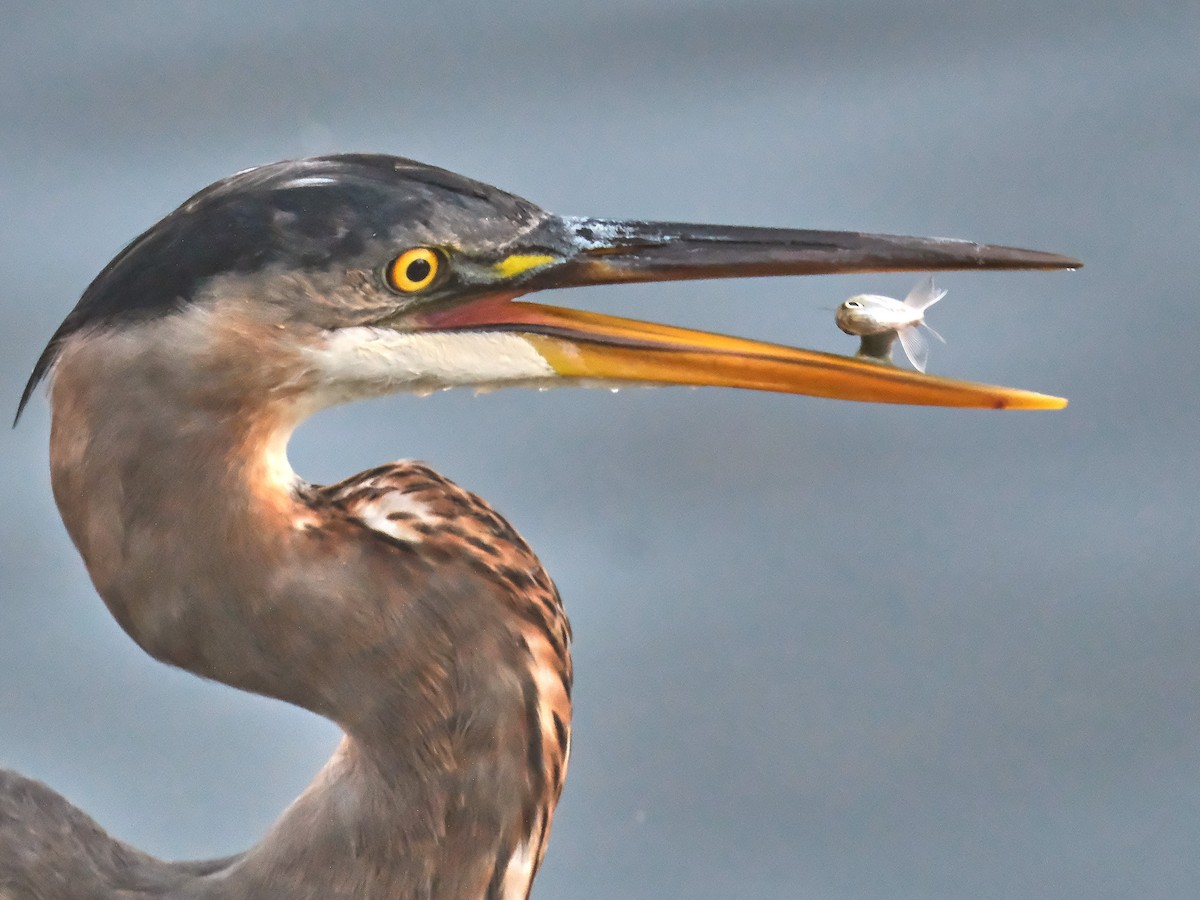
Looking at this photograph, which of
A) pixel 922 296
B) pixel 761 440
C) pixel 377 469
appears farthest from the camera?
pixel 761 440

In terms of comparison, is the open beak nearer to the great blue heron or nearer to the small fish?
the great blue heron


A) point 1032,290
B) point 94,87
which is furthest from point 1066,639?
point 94,87

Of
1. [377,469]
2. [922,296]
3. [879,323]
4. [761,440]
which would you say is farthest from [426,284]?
[761,440]

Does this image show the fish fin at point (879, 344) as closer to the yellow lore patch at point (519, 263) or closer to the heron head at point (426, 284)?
the heron head at point (426, 284)

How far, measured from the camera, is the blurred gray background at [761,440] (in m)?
2.81

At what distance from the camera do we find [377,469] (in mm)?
2004

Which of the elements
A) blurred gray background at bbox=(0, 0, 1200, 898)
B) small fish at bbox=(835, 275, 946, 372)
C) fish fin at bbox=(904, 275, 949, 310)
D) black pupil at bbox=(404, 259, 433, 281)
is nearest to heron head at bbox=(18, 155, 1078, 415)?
black pupil at bbox=(404, 259, 433, 281)

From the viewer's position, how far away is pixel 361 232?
1.81 m

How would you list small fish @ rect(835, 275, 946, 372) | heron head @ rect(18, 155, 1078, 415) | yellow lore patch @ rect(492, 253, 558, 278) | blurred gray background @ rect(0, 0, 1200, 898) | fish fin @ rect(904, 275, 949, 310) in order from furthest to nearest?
blurred gray background @ rect(0, 0, 1200, 898), fish fin @ rect(904, 275, 949, 310), small fish @ rect(835, 275, 946, 372), yellow lore patch @ rect(492, 253, 558, 278), heron head @ rect(18, 155, 1078, 415)

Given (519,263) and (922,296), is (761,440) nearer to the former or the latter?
(922,296)

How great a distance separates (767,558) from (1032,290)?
72 centimetres

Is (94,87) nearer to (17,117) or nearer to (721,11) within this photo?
(17,117)

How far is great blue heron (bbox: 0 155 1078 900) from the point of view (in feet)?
5.88

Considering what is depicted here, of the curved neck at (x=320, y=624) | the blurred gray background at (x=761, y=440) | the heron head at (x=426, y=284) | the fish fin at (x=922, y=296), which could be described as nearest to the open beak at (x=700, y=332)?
the heron head at (x=426, y=284)
